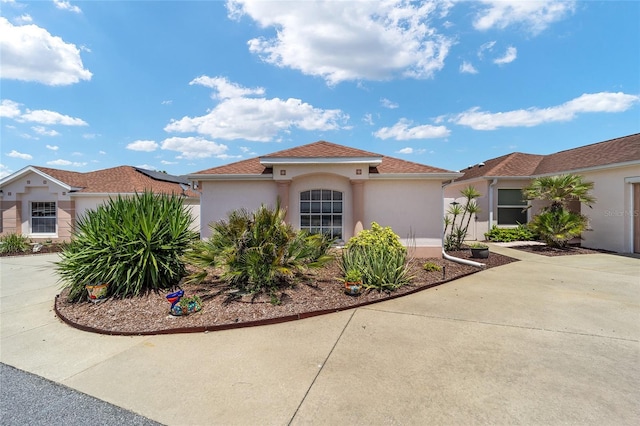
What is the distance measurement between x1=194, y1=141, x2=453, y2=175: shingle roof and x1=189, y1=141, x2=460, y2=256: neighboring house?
4cm

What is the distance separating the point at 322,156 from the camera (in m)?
9.38

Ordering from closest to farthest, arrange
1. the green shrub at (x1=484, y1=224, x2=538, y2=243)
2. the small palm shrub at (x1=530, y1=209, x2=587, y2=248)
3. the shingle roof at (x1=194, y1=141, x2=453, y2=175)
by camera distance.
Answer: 1. the shingle roof at (x1=194, y1=141, x2=453, y2=175)
2. the small palm shrub at (x1=530, y1=209, x2=587, y2=248)
3. the green shrub at (x1=484, y1=224, x2=538, y2=243)

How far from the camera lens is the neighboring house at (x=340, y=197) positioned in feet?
31.5

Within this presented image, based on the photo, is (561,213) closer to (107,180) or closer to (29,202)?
(107,180)

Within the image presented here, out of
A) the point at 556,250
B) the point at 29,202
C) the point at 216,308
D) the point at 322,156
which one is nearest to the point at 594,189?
the point at 556,250

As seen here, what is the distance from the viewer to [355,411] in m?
2.60

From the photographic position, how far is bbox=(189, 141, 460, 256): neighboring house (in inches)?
378

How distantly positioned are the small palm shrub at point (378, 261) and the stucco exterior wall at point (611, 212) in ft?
32.9

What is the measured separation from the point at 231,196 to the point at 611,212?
49.1ft

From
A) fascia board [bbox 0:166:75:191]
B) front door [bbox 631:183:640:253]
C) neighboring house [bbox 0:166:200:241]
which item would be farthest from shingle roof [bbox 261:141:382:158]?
fascia board [bbox 0:166:75:191]

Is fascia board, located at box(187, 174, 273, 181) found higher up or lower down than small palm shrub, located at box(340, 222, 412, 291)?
higher up

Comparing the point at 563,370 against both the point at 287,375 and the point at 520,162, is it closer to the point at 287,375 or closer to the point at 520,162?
A: the point at 287,375

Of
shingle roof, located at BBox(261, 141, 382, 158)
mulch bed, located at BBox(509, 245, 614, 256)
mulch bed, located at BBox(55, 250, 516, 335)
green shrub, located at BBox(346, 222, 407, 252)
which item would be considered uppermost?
shingle roof, located at BBox(261, 141, 382, 158)

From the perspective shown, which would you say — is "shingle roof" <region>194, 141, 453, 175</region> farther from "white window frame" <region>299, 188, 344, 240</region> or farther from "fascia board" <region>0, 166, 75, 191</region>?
"fascia board" <region>0, 166, 75, 191</region>
